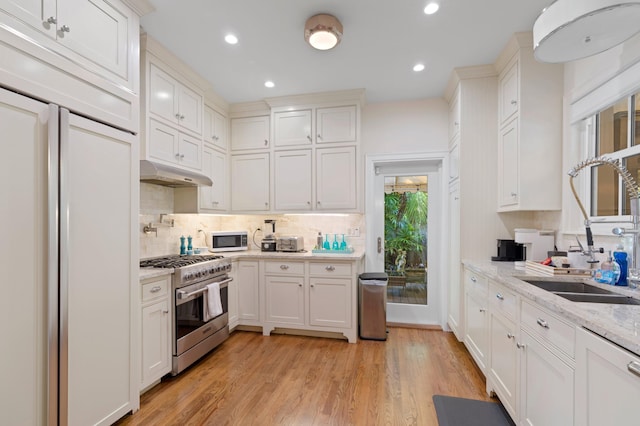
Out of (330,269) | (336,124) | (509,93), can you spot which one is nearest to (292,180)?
(336,124)

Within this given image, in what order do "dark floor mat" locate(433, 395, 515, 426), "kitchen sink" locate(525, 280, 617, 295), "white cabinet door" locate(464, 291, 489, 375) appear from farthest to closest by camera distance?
"white cabinet door" locate(464, 291, 489, 375)
"dark floor mat" locate(433, 395, 515, 426)
"kitchen sink" locate(525, 280, 617, 295)

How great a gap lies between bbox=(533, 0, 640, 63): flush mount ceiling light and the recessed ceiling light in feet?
3.43

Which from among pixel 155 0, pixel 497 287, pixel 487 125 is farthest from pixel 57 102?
pixel 487 125

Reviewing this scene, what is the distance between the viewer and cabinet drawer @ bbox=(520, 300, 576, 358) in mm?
1242

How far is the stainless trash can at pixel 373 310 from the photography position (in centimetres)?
321

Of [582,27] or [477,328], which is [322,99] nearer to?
[582,27]

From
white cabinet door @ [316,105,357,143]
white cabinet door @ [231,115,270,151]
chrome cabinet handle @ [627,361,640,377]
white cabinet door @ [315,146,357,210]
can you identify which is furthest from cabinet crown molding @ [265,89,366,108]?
chrome cabinet handle @ [627,361,640,377]

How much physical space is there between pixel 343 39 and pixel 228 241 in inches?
103

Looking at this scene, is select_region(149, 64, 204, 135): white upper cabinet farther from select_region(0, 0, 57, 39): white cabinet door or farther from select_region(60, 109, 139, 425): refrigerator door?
select_region(0, 0, 57, 39): white cabinet door

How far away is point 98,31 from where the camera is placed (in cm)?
173

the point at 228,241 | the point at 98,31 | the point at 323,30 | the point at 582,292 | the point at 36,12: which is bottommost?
the point at 582,292

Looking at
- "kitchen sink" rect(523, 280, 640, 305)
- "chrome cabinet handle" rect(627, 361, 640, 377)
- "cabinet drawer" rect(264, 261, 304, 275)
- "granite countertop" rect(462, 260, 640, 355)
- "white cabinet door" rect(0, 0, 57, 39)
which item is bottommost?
"cabinet drawer" rect(264, 261, 304, 275)

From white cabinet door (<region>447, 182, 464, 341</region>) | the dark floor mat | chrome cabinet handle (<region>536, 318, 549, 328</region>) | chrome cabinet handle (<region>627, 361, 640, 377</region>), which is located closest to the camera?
chrome cabinet handle (<region>627, 361, 640, 377</region>)

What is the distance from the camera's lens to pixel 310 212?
143 inches
